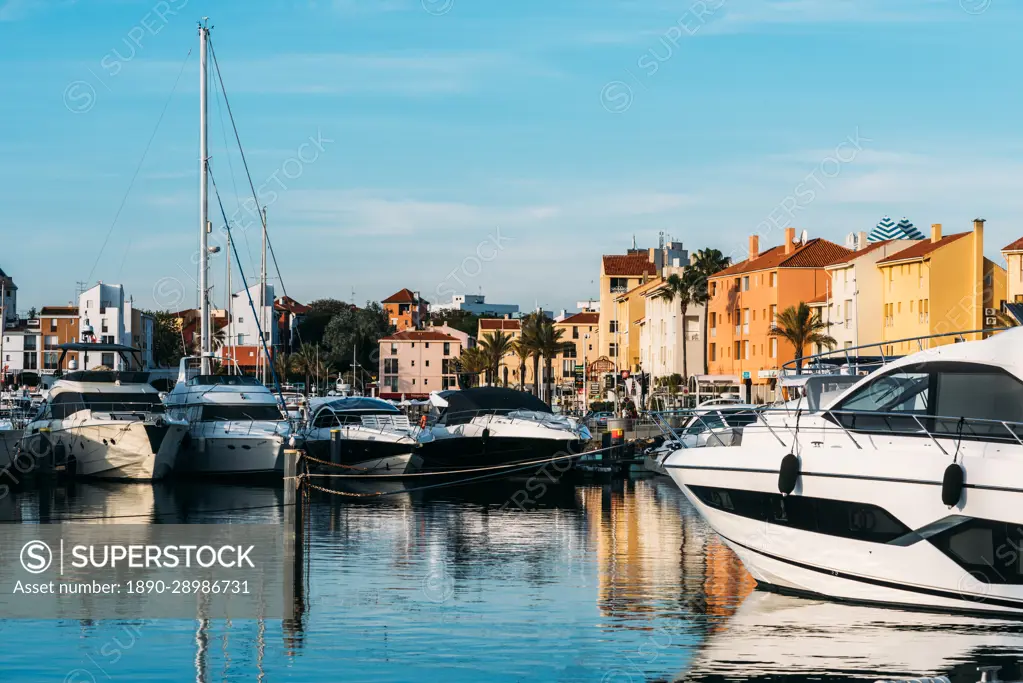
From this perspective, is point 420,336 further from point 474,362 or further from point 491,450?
point 491,450

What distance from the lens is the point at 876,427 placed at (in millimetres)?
18344

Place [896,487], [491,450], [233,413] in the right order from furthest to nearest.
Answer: [491,450] < [233,413] < [896,487]

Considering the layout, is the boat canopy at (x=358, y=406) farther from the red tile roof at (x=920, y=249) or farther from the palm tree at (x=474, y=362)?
the palm tree at (x=474, y=362)

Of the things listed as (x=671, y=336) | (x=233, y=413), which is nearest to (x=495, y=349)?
(x=671, y=336)

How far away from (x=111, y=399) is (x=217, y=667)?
28.9 meters

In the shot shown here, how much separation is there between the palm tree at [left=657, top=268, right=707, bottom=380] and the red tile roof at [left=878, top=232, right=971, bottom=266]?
16.7 metres

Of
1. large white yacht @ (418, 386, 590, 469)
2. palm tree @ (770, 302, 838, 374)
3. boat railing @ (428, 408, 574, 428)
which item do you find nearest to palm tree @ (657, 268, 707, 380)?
palm tree @ (770, 302, 838, 374)

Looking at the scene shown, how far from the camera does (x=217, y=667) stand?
49.6ft

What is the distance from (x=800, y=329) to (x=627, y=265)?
161 ft

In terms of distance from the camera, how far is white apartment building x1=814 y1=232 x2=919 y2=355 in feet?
280

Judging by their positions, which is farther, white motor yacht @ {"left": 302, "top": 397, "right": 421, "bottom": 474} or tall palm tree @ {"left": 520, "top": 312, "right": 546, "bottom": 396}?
tall palm tree @ {"left": 520, "top": 312, "right": 546, "bottom": 396}

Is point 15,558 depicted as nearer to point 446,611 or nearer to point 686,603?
point 446,611

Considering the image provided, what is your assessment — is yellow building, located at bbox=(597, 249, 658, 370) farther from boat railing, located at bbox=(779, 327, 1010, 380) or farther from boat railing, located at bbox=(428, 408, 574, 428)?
boat railing, located at bbox=(779, 327, 1010, 380)

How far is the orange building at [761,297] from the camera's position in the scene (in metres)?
91.5
